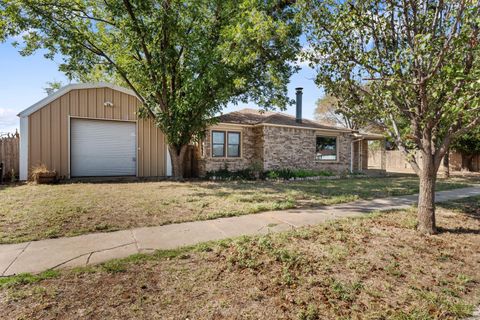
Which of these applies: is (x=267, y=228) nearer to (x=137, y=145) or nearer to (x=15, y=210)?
(x=15, y=210)

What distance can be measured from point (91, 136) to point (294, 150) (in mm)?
10616

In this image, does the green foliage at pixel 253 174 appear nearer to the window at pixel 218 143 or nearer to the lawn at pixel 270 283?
the window at pixel 218 143

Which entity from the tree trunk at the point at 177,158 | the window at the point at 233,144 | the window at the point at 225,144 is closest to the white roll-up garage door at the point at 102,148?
the tree trunk at the point at 177,158

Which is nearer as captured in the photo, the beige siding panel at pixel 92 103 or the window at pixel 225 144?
the beige siding panel at pixel 92 103

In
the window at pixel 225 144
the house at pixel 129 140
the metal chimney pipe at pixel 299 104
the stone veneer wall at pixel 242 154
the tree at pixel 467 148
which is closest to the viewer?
the house at pixel 129 140

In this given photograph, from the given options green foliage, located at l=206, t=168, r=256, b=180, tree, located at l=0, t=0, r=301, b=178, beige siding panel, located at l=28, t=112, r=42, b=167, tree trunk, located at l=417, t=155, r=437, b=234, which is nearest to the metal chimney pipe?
tree, located at l=0, t=0, r=301, b=178

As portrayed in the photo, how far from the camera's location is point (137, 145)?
12.2 metres

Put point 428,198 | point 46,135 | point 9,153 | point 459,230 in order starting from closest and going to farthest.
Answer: point 428,198 → point 459,230 → point 9,153 → point 46,135

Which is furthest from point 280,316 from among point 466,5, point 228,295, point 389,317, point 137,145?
point 137,145

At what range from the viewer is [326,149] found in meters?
16.3

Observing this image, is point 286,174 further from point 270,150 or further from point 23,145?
point 23,145

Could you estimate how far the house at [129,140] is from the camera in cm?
1029

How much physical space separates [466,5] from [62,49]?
12677 millimetres

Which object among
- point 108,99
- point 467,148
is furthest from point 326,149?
point 108,99
